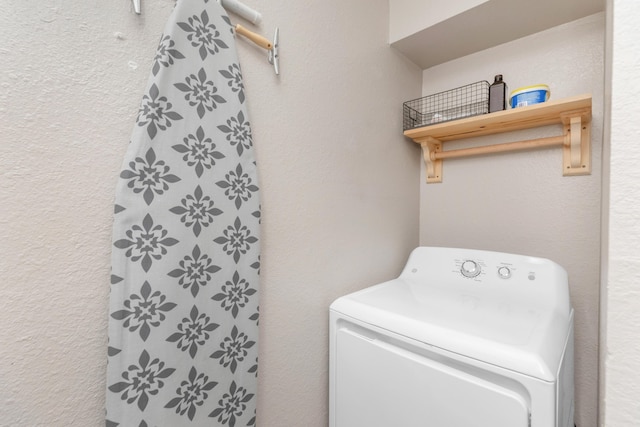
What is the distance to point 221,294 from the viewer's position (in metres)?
0.72

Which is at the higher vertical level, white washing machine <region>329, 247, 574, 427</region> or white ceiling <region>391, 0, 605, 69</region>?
white ceiling <region>391, 0, 605, 69</region>

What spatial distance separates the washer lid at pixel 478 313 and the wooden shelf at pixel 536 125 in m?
0.53

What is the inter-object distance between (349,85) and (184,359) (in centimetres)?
111

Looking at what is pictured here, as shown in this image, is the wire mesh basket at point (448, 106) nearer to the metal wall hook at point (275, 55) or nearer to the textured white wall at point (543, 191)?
the textured white wall at point (543, 191)

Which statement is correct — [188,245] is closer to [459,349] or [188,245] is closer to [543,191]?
[459,349]

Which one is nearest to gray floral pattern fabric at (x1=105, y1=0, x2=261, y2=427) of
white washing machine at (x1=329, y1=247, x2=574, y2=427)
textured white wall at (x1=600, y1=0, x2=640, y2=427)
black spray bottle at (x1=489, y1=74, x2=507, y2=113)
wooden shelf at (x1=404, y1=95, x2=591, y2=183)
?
white washing machine at (x1=329, y1=247, x2=574, y2=427)

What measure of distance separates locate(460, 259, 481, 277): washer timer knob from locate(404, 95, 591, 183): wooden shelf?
57 centimetres

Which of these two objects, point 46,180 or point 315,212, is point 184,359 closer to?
point 46,180

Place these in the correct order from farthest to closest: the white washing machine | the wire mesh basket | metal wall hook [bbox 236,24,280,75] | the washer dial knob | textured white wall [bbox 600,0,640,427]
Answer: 1. the wire mesh basket
2. the washer dial knob
3. metal wall hook [bbox 236,24,280,75]
4. the white washing machine
5. textured white wall [bbox 600,0,640,427]

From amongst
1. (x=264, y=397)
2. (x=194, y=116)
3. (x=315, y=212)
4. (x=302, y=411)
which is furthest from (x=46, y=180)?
(x=302, y=411)

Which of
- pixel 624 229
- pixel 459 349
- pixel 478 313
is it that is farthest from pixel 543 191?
pixel 624 229

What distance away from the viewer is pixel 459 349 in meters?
0.68

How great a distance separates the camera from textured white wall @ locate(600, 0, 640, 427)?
31cm

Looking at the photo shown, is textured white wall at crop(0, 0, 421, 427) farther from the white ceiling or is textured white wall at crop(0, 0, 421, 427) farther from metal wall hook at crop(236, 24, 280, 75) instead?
the white ceiling
